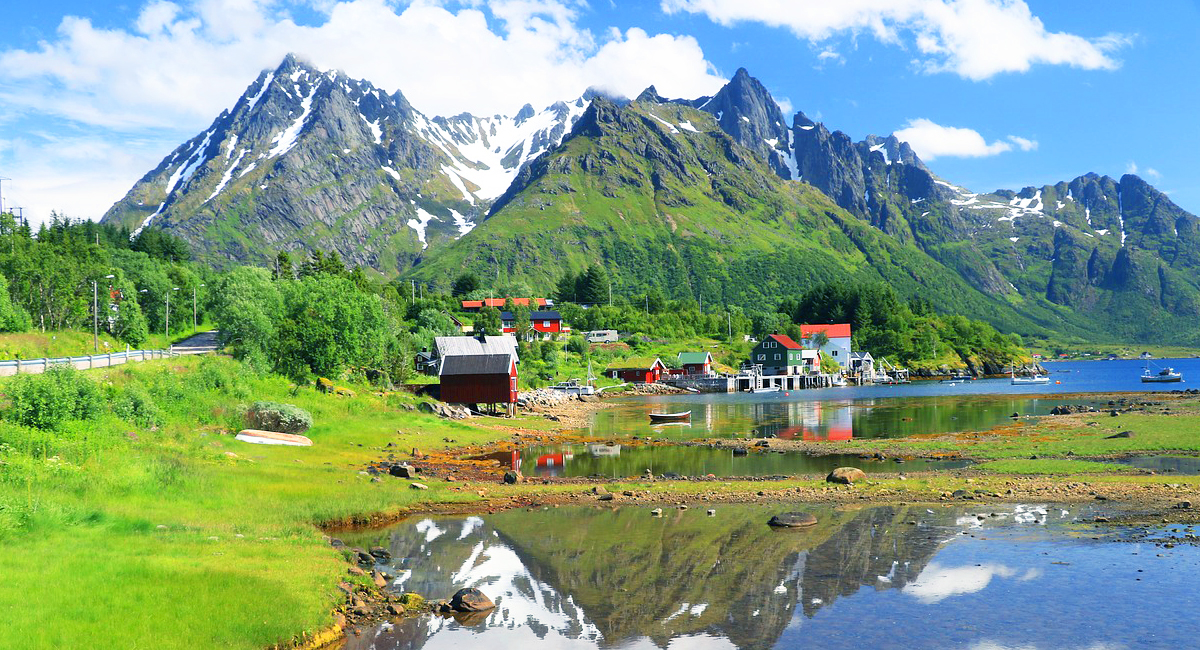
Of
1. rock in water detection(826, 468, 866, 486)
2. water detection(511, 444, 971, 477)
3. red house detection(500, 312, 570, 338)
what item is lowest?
water detection(511, 444, 971, 477)

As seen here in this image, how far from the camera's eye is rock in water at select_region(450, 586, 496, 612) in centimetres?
2262

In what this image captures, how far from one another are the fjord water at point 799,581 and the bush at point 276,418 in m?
23.6

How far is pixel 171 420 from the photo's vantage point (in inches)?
1809

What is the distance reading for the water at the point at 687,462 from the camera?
4828 cm

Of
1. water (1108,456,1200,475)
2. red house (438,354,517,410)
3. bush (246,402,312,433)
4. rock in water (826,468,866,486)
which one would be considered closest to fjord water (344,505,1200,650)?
rock in water (826,468,866,486)

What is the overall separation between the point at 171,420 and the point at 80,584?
1181 inches

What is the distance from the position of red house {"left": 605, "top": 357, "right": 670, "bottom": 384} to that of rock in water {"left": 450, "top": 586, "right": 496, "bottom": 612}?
13722 centimetres

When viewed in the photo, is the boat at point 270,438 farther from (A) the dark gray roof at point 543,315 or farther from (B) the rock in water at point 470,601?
(A) the dark gray roof at point 543,315

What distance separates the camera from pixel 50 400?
114 feet

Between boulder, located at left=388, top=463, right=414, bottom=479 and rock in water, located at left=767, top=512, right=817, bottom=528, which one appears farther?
boulder, located at left=388, top=463, right=414, bottom=479

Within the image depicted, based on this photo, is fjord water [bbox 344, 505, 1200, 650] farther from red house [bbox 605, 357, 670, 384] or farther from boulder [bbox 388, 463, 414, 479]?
red house [bbox 605, 357, 670, 384]

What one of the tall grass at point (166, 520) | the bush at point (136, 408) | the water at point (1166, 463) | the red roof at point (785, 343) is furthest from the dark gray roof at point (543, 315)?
the water at point (1166, 463)

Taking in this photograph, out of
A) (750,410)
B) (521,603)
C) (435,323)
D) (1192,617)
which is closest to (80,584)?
(521,603)

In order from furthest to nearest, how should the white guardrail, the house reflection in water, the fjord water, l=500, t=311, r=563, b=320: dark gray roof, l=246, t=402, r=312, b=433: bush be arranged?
l=500, t=311, r=563, b=320: dark gray roof → the house reflection in water → l=246, t=402, r=312, b=433: bush → the white guardrail → the fjord water
